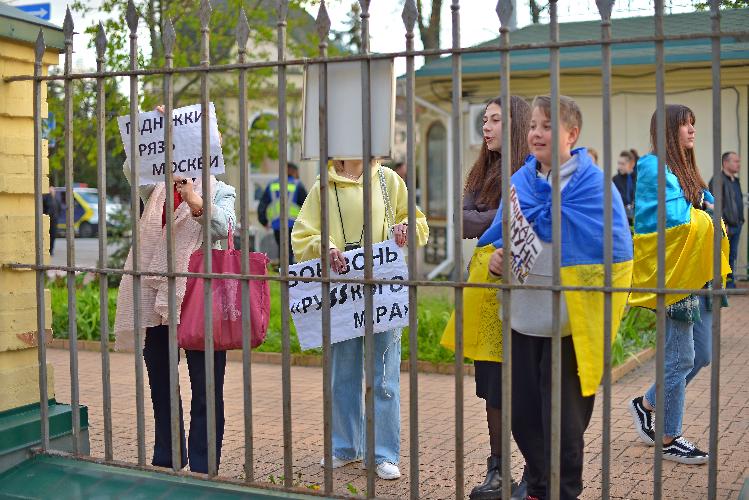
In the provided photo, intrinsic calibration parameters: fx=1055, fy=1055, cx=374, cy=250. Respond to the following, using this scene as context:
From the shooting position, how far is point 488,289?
4395 millimetres

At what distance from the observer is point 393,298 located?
16.1 ft

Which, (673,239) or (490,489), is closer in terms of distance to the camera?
(490,489)

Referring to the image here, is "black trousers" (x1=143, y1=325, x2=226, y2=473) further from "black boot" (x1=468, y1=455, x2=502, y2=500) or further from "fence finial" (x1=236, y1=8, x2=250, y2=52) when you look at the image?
"fence finial" (x1=236, y1=8, x2=250, y2=52)

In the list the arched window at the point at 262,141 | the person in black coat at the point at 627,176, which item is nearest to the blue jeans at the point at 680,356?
the person in black coat at the point at 627,176

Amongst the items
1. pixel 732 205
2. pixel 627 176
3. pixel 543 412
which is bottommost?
pixel 543 412

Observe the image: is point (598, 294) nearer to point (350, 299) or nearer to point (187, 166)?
point (350, 299)

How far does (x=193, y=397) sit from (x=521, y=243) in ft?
6.34

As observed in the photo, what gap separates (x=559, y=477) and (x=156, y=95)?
11780 mm

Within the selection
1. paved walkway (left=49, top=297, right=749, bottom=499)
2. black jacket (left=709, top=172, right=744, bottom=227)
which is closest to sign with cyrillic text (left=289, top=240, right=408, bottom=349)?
paved walkway (left=49, top=297, right=749, bottom=499)

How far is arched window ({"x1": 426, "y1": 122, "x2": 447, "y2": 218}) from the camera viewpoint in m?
17.3

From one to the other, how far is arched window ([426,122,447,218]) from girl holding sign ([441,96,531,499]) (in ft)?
40.3

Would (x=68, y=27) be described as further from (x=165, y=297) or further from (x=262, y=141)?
(x=262, y=141)

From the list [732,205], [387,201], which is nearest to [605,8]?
[387,201]

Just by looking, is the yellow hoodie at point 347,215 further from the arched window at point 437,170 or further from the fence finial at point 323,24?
the arched window at point 437,170
